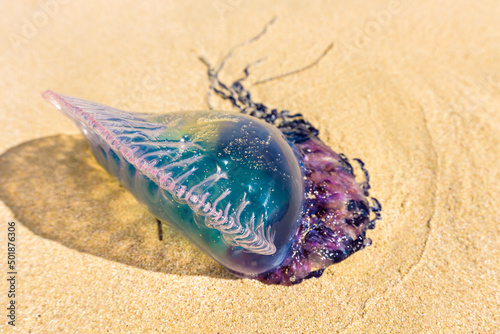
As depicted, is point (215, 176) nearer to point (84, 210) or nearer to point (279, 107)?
point (84, 210)

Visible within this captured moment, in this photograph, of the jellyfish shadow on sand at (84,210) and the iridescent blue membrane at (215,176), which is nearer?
the iridescent blue membrane at (215,176)

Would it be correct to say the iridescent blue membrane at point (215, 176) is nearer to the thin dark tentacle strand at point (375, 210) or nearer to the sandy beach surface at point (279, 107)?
the sandy beach surface at point (279, 107)

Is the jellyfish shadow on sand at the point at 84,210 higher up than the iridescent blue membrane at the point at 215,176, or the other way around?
the iridescent blue membrane at the point at 215,176

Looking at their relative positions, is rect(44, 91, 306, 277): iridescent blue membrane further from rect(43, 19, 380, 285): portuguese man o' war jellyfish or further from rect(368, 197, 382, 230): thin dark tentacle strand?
rect(368, 197, 382, 230): thin dark tentacle strand

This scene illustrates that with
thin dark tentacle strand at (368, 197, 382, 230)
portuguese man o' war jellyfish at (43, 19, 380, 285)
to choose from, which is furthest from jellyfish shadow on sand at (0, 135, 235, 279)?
thin dark tentacle strand at (368, 197, 382, 230)

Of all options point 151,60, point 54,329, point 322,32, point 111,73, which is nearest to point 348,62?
point 322,32

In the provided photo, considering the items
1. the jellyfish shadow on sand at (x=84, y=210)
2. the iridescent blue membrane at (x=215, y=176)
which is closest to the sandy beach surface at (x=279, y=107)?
the jellyfish shadow on sand at (x=84, y=210)

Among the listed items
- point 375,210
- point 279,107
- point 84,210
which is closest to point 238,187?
point 375,210

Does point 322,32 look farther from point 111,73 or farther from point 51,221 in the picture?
point 51,221
